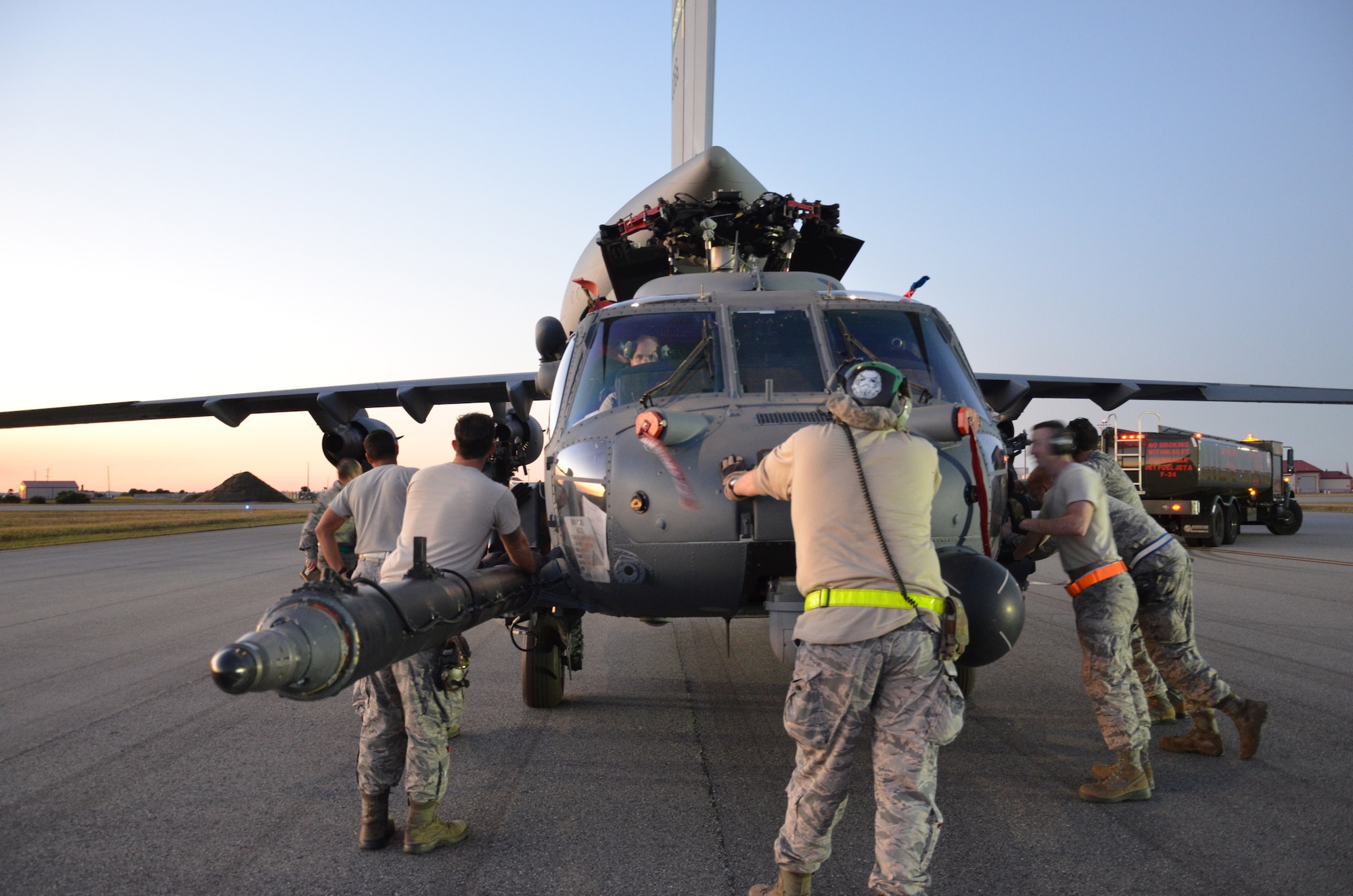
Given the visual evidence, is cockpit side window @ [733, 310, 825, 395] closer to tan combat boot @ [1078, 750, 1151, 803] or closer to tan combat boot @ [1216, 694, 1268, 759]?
tan combat boot @ [1078, 750, 1151, 803]

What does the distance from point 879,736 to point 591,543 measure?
183cm

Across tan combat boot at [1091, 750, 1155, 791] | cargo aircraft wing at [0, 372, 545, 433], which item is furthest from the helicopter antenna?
tan combat boot at [1091, 750, 1155, 791]

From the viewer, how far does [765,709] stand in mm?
5855

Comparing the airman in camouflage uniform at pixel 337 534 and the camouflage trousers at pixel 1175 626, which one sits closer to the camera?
the camouflage trousers at pixel 1175 626

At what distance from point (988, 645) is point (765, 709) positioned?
9.26ft

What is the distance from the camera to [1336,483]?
Answer: 10794 centimetres

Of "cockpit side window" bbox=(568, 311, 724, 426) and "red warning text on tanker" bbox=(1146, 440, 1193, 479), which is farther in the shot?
"red warning text on tanker" bbox=(1146, 440, 1193, 479)

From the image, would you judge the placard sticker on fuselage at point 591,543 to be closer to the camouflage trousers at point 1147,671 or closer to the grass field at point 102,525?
the camouflage trousers at point 1147,671

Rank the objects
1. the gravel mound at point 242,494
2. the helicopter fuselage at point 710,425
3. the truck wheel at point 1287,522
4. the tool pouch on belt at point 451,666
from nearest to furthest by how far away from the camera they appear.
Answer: the tool pouch on belt at point 451,666 < the helicopter fuselage at point 710,425 < the truck wheel at point 1287,522 < the gravel mound at point 242,494

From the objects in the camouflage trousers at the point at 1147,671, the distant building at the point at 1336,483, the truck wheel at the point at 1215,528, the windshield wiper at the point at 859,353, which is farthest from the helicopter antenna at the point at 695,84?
the distant building at the point at 1336,483

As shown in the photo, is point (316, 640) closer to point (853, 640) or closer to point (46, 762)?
point (853, 640)

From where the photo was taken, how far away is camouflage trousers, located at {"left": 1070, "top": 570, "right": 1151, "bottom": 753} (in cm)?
415

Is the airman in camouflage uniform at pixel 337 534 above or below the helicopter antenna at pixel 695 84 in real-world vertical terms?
below

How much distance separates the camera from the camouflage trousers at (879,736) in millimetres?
2773
